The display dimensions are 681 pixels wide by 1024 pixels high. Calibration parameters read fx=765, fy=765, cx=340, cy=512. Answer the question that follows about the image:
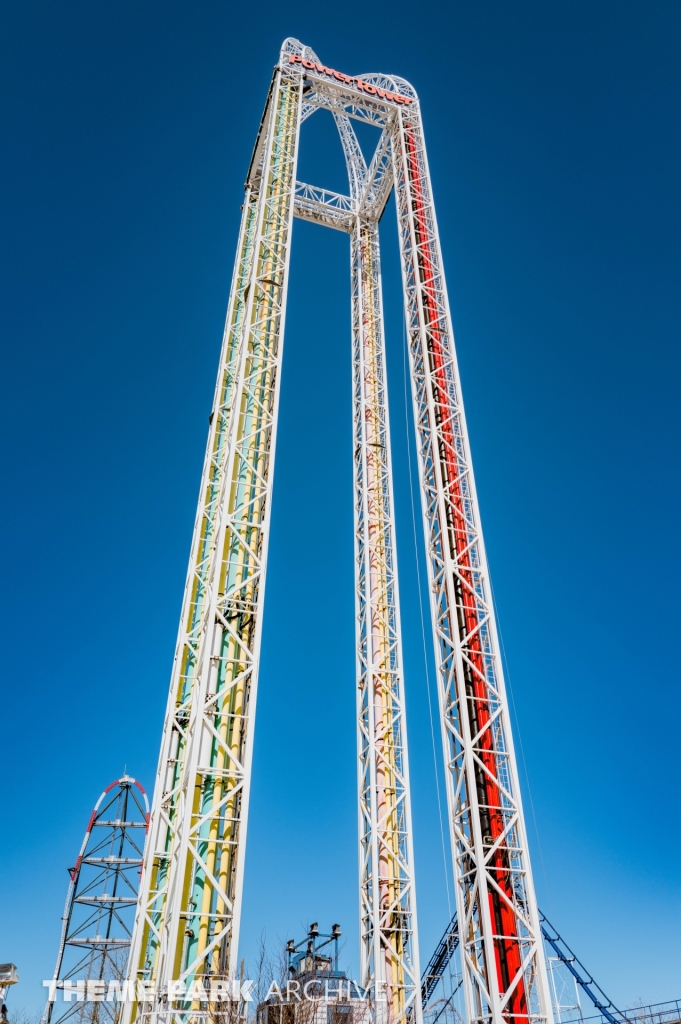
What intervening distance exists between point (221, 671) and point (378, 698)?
9347 millimetres

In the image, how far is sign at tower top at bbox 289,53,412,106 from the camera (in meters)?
33.8

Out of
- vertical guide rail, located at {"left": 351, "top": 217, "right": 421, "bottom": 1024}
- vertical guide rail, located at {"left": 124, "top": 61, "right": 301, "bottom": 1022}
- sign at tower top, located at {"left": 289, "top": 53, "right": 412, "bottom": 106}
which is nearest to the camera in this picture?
vertical guide rail, located at {"left": 124, "top": 61, "right": 301, "bottom": 1022}

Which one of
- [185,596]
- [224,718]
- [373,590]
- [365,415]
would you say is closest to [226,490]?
[185,596]

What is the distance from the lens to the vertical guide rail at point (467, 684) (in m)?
18.4

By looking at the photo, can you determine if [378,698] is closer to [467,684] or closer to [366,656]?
[366,656]

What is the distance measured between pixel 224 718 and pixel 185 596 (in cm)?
633

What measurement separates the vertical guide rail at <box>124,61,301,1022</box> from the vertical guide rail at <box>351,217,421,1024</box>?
680cm

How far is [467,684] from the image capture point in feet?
72.5

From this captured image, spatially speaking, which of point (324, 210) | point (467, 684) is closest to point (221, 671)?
point (467, 684)

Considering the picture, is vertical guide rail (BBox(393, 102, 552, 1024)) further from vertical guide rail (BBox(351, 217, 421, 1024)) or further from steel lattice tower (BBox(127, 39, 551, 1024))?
vertical guide rail (BBox(351, 217, 421, 1024))

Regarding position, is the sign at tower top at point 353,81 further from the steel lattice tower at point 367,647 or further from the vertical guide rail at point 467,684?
the vertical guide rail at point 467,684

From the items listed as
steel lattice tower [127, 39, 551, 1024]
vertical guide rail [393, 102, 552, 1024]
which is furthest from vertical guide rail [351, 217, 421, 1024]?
vertical guide rail [393, 102, 552, 1024]

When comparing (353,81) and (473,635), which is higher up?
(353,81)

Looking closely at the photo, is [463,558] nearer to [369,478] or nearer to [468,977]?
[369,478]
